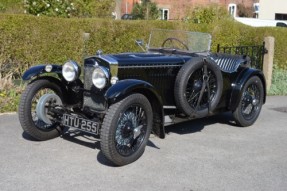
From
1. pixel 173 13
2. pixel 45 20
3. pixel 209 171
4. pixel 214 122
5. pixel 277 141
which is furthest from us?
pixel 173 13

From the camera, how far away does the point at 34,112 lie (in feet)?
20.3

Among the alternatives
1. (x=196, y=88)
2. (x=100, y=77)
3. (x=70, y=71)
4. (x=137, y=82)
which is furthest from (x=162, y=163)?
(x=70, y=71)

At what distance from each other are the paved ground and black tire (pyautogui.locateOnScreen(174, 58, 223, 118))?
1.55 ft

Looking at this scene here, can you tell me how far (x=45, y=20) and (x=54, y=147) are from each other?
4840 mm

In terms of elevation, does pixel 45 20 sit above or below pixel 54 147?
above

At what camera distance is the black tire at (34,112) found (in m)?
5.67

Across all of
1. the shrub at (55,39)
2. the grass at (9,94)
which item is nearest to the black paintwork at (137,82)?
the grass at (9,94)

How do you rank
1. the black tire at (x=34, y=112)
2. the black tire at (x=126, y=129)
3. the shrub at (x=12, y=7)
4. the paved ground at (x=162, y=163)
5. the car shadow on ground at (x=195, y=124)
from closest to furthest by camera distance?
the paved ground at (x=162, y=163) → the black tire at (x=126, y=129) → the black tire at (x=34, y=112) → the car shadow on ground at (x=195, y=124) → the shrub at (x=12, y=7)

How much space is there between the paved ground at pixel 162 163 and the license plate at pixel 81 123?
0.38 m

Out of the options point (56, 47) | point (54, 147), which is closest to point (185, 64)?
point (54, 147)

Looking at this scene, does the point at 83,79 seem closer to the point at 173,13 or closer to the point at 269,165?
the point at 269,165

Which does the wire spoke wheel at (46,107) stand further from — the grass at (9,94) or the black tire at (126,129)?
the grass at (9,94)

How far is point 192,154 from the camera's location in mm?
5730

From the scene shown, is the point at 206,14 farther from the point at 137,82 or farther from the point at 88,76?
the point at 137,82
